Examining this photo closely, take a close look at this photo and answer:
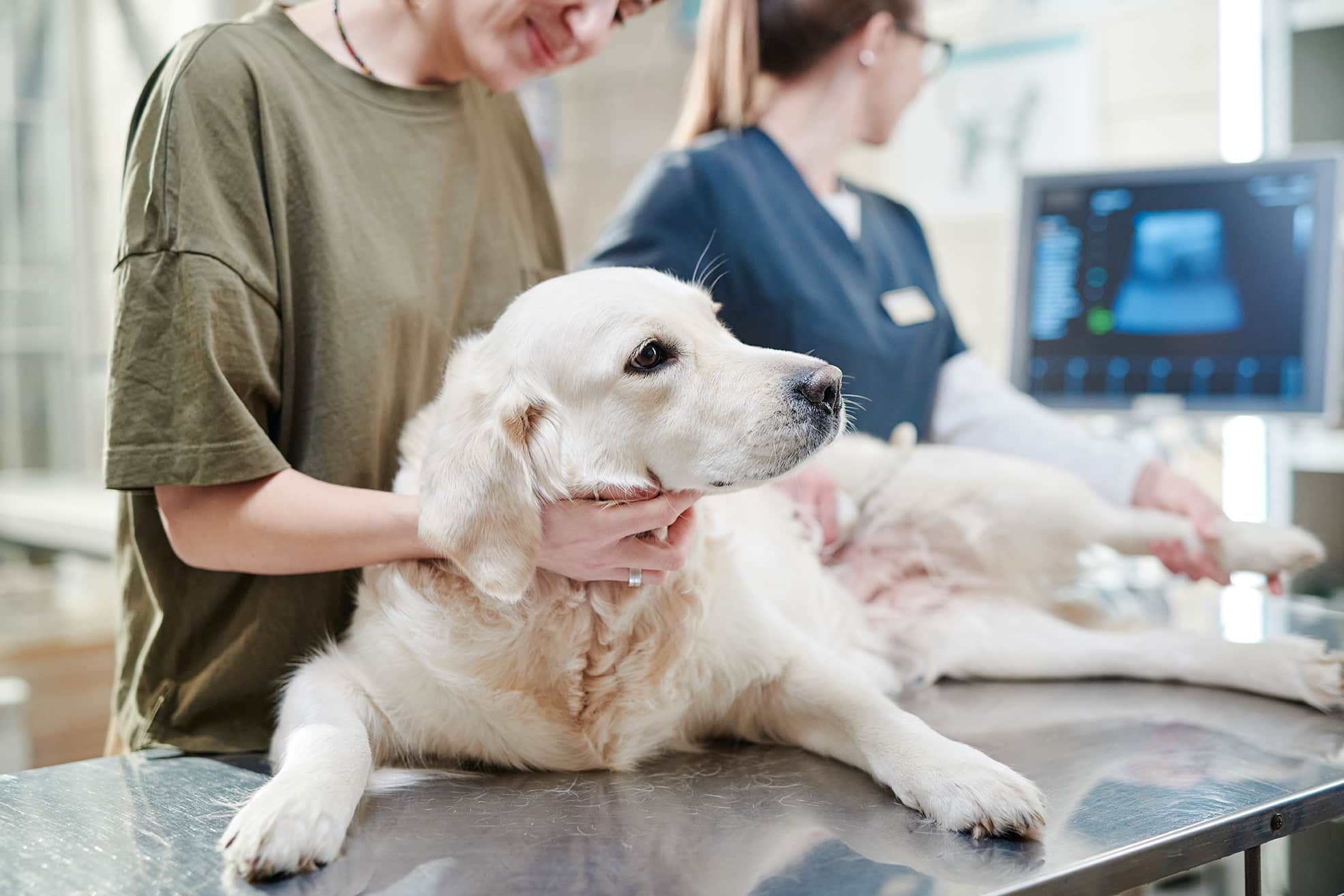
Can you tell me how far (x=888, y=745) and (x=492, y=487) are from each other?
42cm

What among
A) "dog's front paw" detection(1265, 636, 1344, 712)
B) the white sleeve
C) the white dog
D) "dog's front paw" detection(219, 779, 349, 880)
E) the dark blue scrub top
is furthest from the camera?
the white sleeve

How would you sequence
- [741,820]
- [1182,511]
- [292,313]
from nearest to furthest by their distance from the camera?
[741,820] < [292,313] < [1182,511]

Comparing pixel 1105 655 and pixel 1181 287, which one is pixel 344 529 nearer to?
pixel 1105 655

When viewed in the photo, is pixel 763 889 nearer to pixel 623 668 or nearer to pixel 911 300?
pixel 623 668

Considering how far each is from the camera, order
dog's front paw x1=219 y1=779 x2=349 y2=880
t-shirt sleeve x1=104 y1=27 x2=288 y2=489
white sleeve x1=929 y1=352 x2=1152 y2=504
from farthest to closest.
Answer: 1. white sleeve x1=929 y1=352 x2=1152 y2=504
2. t-shirt sleeve x1=104 y1=27 x2=288 y2=489
3. dog's front paw x1=219 y1=779 x2=349 y2=880

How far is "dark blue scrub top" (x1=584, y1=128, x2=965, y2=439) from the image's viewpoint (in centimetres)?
149

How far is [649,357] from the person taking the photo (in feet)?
3.14

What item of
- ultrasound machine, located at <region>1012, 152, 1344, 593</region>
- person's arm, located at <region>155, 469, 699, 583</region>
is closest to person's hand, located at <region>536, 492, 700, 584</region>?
person's arm, located at <region>155, 469, 699, 583</region>

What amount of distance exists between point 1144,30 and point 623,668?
2672 millimetres

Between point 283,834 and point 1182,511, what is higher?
point 1182,511

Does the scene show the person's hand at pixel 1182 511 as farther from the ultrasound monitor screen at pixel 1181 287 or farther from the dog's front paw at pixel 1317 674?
the ultrasound monitor screen at pixel 1181 287

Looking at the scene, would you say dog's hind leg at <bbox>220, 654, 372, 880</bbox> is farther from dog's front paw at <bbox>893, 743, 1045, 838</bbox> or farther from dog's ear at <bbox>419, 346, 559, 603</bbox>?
dog's front paw at <bbox>893, 743, 1045, 838</bbox>

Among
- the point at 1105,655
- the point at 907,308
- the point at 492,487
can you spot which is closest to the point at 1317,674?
the point at 1105,655

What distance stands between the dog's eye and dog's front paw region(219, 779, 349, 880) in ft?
1.46
